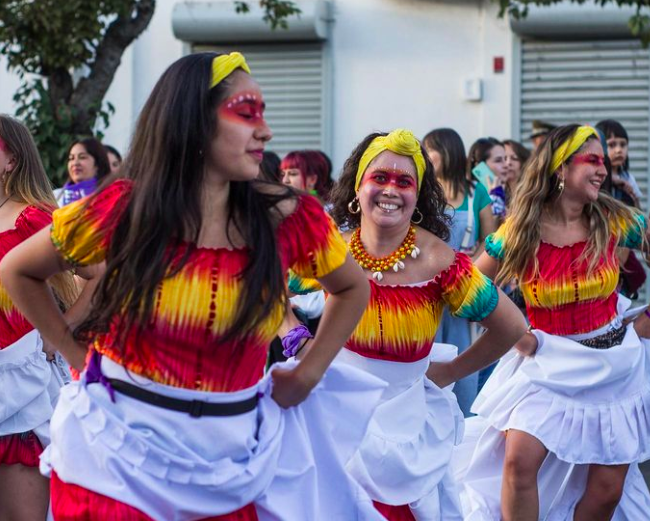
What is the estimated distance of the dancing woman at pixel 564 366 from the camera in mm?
5961

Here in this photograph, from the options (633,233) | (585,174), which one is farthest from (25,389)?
(633,233)

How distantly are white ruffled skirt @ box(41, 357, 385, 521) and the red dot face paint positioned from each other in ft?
4.78

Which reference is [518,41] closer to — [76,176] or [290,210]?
[76,176]

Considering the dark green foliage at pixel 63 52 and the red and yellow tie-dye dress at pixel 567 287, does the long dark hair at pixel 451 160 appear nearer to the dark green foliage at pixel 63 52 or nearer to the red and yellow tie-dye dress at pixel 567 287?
the red and yellow tie-dye dress at pixel 567 287

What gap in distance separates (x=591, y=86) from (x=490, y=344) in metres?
9.38

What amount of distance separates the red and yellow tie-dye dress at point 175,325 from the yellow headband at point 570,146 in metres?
2.95

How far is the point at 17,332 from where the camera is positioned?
5203 mm

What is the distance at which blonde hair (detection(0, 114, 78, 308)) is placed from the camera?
533cm

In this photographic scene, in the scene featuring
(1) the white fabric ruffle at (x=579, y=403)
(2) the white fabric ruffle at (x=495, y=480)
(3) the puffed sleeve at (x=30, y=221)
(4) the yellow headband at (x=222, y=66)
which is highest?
(4) the yellow headband at (x=222, y=66)

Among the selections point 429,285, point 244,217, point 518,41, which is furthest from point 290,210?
point 518,41

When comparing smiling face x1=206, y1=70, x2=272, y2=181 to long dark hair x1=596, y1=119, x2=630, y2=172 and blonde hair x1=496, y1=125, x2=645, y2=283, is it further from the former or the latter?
long dark hair x1=596, y1=119, x2=630, y2=172

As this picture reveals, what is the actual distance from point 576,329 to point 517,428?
1.71ft

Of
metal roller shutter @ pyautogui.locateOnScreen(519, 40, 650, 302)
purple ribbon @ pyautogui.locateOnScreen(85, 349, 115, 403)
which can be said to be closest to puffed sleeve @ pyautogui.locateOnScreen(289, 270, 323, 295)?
purple ribbon @ pyautogui.locateOnScreen(85, 349, 115, 403)

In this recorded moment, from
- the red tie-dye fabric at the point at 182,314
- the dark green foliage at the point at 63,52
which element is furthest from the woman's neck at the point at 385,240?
the dark green foliage at the point at 63,52
